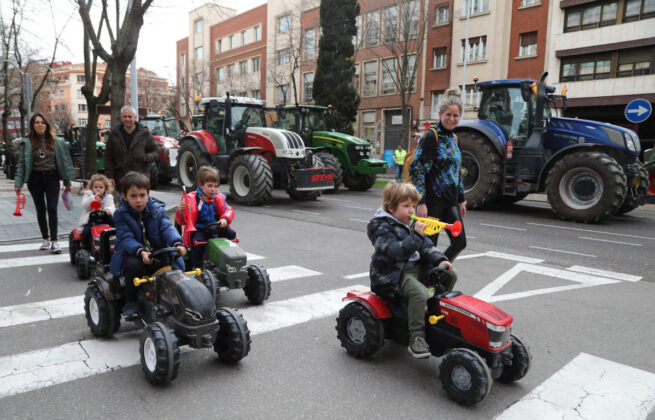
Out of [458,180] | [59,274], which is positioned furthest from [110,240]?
[458,180]

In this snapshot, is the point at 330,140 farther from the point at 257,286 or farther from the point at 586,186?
the point at 257,286

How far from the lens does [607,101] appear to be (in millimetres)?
25469

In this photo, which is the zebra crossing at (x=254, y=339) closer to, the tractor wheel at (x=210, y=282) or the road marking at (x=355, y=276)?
the tractor wheel at (x=210, y=282)

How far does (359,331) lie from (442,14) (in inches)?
1294

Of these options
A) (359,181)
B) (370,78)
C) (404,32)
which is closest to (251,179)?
(359,181)

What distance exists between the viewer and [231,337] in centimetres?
342

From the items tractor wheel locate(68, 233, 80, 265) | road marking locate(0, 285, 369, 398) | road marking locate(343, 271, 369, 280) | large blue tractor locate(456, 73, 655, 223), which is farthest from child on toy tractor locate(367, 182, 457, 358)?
large blue tractor locate(456, 73, 655, 223)

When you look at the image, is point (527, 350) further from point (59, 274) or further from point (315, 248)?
point (59, 274)

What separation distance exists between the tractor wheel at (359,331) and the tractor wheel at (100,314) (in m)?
1.81

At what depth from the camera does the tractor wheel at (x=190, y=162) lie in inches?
544

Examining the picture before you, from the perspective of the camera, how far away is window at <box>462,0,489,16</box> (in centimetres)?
3019

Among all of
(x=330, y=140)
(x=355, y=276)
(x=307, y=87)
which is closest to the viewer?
(x=355, y=276)

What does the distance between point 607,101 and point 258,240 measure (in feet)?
80.0

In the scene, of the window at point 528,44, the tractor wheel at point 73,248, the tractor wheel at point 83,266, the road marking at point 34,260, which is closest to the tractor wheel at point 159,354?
the tractor wheel at point 83,266
